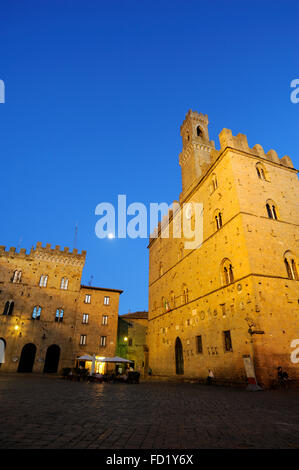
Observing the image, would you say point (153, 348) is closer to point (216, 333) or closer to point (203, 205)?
point (216, 333)

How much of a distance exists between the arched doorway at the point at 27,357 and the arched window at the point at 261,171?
95.5 feet

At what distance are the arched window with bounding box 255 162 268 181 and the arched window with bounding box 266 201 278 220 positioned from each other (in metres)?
2.24

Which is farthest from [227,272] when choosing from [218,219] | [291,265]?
[218,219]

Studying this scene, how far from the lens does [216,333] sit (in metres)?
17.9

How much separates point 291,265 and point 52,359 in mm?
26760

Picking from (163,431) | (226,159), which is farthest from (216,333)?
(163,431)

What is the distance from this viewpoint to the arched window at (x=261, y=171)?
66.2 ft

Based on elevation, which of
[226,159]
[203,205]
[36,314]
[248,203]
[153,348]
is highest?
[226,159]

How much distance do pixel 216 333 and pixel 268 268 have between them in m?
5.88

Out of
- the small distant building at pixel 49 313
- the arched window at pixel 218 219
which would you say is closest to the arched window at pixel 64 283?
the small distant building at pixel 49 313

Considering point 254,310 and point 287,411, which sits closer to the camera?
point 287,411

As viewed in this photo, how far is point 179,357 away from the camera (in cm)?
2381

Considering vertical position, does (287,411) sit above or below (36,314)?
below

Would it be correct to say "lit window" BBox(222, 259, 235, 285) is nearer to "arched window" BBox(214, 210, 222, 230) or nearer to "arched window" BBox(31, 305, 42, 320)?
"arched window" BBox(214, 210, 222, 230)
